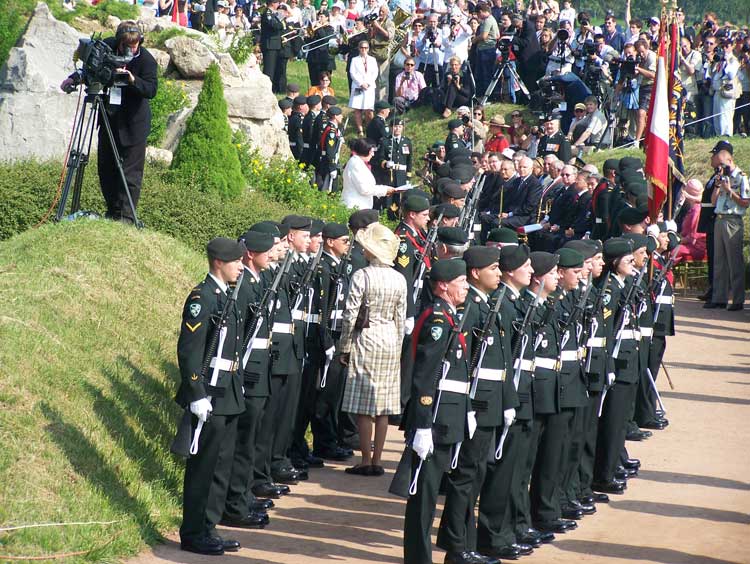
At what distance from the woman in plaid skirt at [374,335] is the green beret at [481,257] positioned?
1.59 metres

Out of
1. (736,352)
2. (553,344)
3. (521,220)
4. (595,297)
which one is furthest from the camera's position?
(521,220)

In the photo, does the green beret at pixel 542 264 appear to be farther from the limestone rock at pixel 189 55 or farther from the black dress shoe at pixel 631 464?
the limestone rock at pixel 189 55

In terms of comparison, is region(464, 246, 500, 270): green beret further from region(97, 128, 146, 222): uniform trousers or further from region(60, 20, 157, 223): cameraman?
region(97, 128, 146, 222): uniform trousers

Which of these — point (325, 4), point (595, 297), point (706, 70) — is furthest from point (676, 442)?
point (325, 4)

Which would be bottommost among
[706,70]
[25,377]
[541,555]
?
[541,555]

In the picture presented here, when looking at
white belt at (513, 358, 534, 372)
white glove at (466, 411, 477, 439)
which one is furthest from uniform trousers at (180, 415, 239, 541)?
white belt at (513, 358, 534, 372)

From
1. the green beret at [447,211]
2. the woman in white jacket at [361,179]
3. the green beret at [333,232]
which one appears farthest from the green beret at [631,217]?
the woman in white jacket at [361,179]

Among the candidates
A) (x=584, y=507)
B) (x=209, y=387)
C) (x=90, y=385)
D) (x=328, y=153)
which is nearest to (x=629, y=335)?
(x=584, y=507)

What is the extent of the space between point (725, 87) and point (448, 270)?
16799 millimetres

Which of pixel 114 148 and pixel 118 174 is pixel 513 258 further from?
pixel 118 174

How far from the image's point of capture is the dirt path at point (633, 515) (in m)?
8.27

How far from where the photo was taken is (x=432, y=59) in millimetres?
26609

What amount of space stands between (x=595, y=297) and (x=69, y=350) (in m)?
4.17

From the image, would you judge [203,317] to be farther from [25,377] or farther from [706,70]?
[706,70]
